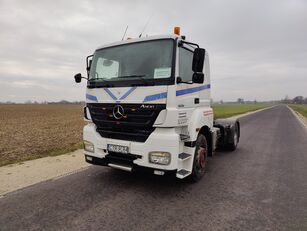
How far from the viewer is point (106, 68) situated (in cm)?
439

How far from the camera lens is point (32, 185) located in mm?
4344

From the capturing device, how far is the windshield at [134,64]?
3732mm

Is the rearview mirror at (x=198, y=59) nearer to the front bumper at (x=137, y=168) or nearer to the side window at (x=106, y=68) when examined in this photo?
the side window at (x=106, y=68)

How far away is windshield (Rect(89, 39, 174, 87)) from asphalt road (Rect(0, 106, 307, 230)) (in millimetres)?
2028

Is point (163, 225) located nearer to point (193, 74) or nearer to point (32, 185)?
point (193, 74)

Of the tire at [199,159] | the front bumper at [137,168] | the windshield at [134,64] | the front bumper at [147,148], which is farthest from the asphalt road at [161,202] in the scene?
the windshield at [134,64]

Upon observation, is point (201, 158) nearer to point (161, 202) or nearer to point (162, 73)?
point (161, 202)

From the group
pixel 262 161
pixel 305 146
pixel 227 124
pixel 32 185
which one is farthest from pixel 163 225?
pixel 305 146

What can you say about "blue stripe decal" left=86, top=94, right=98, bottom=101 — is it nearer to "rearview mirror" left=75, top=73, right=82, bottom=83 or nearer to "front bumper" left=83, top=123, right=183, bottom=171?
"rearview mirror" left=75, top=73, right=82, bottom=83

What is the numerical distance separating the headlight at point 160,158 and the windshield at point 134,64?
47.0 inches

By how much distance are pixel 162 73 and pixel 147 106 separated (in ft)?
2.04

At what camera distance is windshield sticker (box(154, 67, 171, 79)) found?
3.66 metres

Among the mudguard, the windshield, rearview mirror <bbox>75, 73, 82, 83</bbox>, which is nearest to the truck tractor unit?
the windshield

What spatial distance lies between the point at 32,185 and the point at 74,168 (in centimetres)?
124
